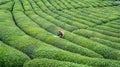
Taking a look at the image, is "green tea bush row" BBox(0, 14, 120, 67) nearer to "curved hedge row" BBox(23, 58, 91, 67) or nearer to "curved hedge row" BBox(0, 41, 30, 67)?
"curved hedge row" BBox(0, 41, 30, 67)

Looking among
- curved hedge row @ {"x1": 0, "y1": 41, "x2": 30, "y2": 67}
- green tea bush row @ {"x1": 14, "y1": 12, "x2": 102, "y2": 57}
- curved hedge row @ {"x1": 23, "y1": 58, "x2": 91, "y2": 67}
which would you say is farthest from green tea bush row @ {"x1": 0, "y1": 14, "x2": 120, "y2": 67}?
curved hedge row @ {"x1": 23, "y1": 58, "x2": 91, "y2": 67}

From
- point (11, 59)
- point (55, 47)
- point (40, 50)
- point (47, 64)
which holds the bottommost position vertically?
point (55, 47)

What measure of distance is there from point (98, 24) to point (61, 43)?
2209cm

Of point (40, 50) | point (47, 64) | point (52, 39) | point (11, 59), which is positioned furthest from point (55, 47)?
point (47, 64)

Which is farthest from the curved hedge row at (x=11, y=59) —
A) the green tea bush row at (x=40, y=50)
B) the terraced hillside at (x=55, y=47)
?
the green tea bush row at (x=40, y=50)

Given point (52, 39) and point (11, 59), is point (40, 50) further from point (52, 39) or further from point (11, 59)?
point (52, 39)

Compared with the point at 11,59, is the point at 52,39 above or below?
below

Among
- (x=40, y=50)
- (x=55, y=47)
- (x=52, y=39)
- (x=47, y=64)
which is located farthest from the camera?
(x=52, y=39)

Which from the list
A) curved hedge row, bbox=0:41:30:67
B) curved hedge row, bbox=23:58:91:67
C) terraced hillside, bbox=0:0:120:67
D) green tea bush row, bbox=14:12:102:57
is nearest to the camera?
curved hedge row, bbox=23:58:91:67

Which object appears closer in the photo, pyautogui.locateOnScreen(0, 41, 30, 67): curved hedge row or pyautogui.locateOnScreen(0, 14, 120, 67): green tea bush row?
pyautogui.locateOnScreen(0, 14, 120, 67): green tea bush row

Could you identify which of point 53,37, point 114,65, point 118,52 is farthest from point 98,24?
point 114,65

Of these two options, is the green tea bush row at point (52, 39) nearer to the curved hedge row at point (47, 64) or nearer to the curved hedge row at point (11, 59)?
the curved hedge row at point (47, 64)

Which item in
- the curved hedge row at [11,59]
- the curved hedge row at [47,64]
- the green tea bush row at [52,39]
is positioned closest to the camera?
the curved hedge row at [47,64]

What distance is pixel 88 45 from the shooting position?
104 feet
